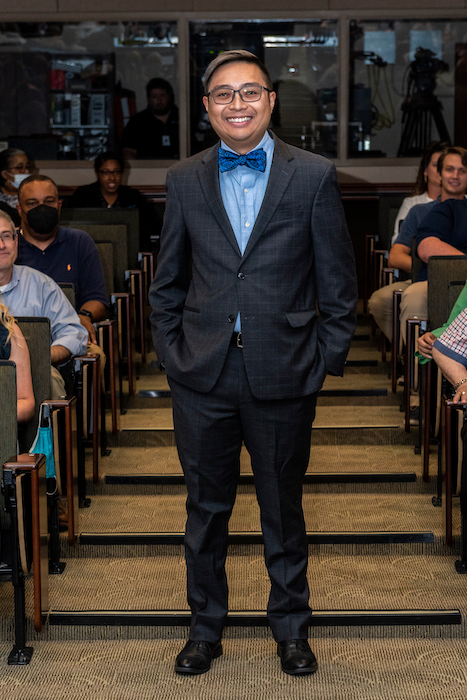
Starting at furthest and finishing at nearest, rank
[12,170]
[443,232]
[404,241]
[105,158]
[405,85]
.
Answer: [405,85] < [105,158] < [12,170] < [404,241] < [443,232]

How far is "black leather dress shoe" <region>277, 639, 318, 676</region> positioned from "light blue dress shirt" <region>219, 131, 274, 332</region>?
0.77 meters

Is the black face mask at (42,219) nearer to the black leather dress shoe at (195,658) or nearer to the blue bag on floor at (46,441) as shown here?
the blue bag on floor at (46,441)

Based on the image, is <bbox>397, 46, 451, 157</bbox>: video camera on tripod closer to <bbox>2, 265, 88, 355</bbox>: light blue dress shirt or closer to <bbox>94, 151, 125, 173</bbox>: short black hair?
<bbox>94, 151, 125, 173</bbox>: short black hair

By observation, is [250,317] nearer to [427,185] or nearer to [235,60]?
[235,60]

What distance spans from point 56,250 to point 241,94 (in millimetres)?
2011

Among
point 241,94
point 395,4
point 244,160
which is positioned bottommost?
point 244,160

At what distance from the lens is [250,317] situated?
1833 millimetres

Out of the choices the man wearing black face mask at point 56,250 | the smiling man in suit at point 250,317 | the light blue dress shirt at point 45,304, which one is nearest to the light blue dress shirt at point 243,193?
the smiling man in suit at point 250,317

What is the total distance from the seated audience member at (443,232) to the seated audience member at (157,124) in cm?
291

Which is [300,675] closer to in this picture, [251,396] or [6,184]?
[251,396]

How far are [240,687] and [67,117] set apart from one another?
203 inches

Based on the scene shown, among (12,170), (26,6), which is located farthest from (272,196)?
(26,6)

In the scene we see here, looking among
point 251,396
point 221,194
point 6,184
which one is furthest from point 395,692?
point 6,184

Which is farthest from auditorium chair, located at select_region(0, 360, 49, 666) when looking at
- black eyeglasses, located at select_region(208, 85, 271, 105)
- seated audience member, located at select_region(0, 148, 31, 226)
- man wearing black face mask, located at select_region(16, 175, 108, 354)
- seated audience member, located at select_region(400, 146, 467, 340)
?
seated audience member, located at select_region(0, 148, 31, 226)
